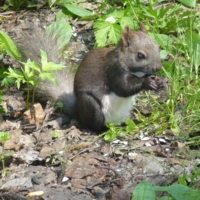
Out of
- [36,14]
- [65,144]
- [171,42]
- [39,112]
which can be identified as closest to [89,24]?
[36,14]

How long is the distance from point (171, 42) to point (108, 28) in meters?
0.63

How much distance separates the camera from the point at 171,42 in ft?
18.1

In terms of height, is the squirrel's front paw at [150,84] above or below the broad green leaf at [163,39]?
below

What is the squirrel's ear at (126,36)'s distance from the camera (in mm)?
4816

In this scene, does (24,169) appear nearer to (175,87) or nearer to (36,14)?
(175,87)

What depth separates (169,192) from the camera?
3389mm

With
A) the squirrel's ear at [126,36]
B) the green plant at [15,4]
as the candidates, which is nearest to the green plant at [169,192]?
the squirrel's ear at [126,36]

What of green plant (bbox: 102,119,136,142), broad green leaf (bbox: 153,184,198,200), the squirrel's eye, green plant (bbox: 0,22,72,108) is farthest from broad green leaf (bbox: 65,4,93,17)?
broad green leaf (bbox: 153,184,198,200)

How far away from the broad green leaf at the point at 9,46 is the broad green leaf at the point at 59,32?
0.41 m

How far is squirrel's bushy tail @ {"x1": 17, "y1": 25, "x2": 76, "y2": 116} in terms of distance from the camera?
17.0ft

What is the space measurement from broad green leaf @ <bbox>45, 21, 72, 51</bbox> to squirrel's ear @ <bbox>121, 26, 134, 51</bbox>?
78cm

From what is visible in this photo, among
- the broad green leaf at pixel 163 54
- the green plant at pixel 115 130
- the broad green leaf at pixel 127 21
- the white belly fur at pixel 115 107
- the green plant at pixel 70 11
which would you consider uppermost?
the green plant at pixel 70 11

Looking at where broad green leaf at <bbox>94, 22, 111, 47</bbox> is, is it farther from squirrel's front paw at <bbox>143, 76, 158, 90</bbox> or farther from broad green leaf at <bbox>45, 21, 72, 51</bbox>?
squirrel's front paw at <bbox>143, 76, 158, 90</bbox>

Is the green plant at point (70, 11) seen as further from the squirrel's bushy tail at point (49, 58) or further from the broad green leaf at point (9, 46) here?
the broad green leaf at point (9, 46)
